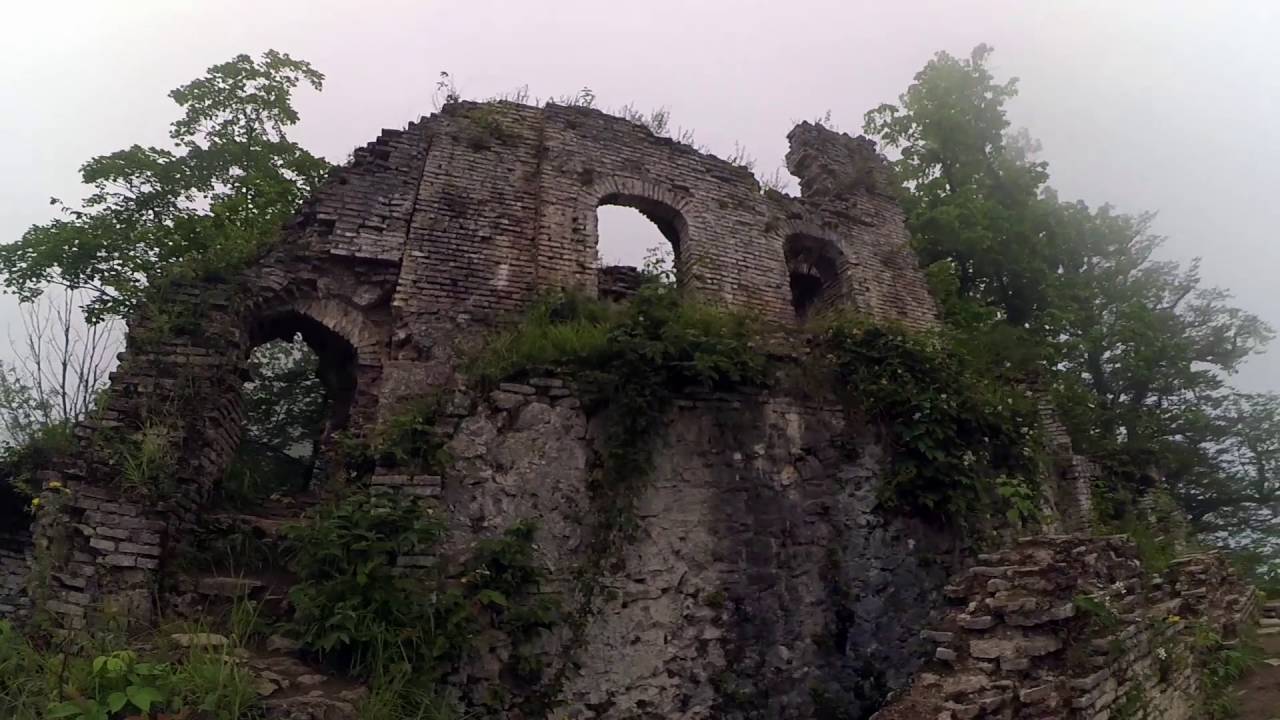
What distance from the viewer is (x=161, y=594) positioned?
5.03 m

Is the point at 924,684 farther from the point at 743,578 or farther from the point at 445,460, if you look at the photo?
the point at 445,460

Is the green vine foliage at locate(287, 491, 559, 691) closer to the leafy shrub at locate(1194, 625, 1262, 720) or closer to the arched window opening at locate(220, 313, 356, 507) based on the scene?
the arched window opening at locate(220, 313, 356, 507)

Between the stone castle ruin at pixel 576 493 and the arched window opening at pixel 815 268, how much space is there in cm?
129

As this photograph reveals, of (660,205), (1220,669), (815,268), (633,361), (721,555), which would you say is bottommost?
(1220,669)

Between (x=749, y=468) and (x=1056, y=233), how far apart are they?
12.8 metres

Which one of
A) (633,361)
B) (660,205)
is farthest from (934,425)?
(660,205)

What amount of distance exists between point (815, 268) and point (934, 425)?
12.8ft

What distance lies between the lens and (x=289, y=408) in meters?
12.1

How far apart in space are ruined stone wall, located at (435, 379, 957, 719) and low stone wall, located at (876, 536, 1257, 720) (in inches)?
47.7

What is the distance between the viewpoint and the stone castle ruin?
482cm

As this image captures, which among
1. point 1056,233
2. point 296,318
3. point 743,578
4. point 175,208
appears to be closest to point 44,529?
point 296,318

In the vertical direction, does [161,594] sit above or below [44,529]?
below

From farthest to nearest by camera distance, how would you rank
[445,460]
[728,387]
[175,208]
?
[175,208] → [728,387] → [445,460]

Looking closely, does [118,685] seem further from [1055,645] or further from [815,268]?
[815,268]
